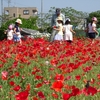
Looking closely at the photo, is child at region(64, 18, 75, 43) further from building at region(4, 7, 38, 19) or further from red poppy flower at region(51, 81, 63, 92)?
building at region(4, 7, 38, 19)

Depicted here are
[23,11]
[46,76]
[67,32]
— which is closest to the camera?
[46,76]

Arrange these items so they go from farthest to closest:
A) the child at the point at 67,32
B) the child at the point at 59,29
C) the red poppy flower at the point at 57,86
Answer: the child at the point at 67,32
the child at the point at 59,29
the red poppy flower at the point at 57,86

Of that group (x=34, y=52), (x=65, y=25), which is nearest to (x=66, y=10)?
(x=65, y=25)

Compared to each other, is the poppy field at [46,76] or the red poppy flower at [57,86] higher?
the red poppy flower at [57,86]

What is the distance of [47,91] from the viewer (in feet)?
13.2

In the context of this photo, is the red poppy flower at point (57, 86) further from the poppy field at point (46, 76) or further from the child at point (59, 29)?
the child at point (59, 29)

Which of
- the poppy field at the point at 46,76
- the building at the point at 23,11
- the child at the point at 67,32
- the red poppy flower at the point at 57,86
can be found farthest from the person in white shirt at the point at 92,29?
the building at the point at 23,11

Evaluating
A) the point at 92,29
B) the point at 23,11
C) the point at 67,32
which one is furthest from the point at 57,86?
the point at 23,11

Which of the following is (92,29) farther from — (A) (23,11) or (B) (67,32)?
(A) (23,11)

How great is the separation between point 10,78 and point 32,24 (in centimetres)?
2682

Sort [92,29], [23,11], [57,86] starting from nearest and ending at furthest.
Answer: [57,86]
[92,29]
[23,11]

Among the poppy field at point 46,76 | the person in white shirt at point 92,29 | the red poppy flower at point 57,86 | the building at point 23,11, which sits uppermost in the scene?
the red poppy flower at point 57,86

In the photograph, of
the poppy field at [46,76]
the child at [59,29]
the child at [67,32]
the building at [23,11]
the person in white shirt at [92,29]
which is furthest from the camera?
the building at [23,11]

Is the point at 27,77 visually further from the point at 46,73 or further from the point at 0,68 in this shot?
the point at 0,68
